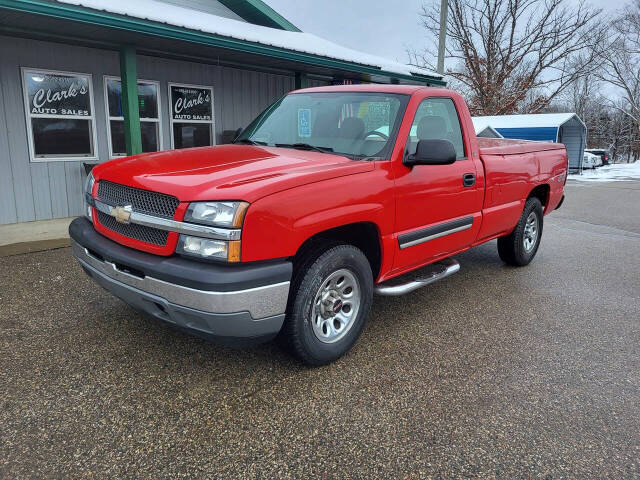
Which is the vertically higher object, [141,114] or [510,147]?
[141,114]

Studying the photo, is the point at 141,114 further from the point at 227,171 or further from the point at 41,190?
the point at 227,171

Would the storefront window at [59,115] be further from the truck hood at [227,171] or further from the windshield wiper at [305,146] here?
the windshield wiper at [305,146]

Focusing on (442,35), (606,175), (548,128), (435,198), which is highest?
(442,35)

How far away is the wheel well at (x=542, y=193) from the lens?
5.74 m

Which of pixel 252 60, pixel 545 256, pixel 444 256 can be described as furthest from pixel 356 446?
pixel 252 60

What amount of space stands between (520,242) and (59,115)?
7183mm

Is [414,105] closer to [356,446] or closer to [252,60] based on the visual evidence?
[356,446]

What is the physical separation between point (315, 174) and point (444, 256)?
183 cm

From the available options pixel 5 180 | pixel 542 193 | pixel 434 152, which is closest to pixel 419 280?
pixel 434 152

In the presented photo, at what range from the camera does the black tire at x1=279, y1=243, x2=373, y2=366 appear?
9.66ft

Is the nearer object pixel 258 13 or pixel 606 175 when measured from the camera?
pixel 258 13

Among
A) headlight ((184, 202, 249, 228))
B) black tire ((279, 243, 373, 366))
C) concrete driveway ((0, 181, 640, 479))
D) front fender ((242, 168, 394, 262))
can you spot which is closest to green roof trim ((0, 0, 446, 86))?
concrete driveway ((0, 181, 640, 479))

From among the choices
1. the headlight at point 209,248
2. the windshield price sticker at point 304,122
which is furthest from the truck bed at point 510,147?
the headlight at point 209,248

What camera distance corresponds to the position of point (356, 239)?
3477 mm
